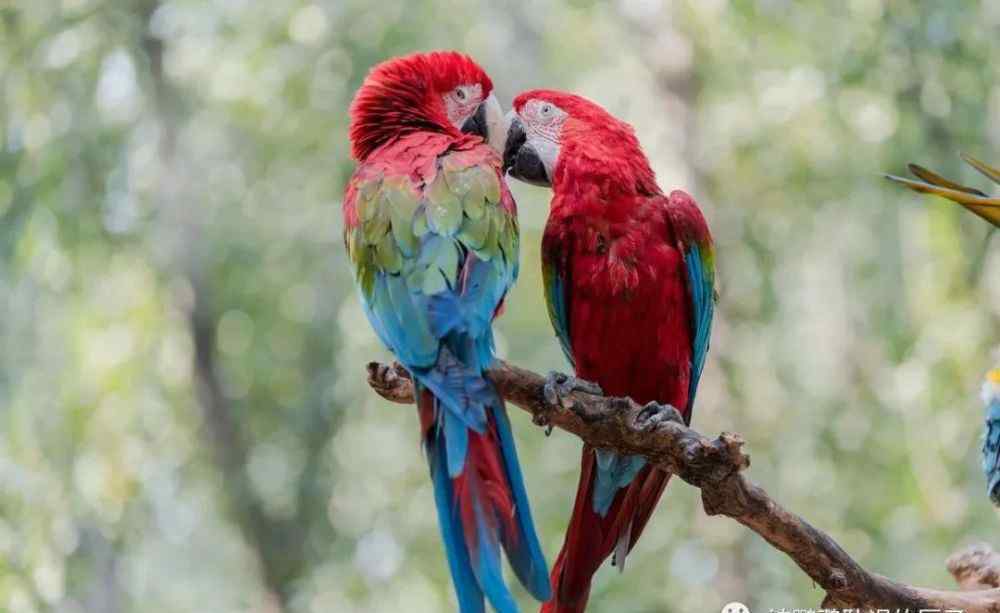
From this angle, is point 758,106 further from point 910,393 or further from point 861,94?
point 910,393

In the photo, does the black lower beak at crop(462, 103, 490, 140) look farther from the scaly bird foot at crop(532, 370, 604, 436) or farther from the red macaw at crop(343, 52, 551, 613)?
the scaly bird foot at crop(532, 370, 604, 436)

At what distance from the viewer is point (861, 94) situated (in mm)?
4035

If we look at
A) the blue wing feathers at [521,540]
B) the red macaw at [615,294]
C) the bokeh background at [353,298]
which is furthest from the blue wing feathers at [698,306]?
the bokeh background at [353,298]

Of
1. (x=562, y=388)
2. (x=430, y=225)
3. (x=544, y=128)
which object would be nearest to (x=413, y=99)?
(x=544, y=128)

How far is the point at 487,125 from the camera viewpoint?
79.7 inches

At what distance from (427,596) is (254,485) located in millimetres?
725

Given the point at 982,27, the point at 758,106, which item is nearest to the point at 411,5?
the point at 758,106

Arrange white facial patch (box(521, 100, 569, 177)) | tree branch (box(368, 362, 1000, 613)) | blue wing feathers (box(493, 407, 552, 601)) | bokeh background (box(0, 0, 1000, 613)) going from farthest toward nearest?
bokeh background (box(0, 0, 1000, 613)) < white facial patch (box(521, 100, 569, 177)) < tree branch (box(368, 362, 1000, 613)) < blue wing feathers (box(493, 407, 552, 601))

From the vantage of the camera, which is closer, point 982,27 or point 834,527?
point 982,27

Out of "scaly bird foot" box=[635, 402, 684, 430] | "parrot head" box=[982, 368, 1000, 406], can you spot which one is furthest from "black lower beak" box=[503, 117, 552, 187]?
"parrot head" box=[982, 368, 1000, 406]

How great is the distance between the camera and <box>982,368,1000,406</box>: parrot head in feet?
8.02

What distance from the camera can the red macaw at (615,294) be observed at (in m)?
1.86

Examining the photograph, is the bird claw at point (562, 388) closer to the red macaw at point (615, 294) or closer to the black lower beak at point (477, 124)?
the red macaw at point (615, 294)

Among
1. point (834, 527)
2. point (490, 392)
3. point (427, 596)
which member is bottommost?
point (490, 392)
